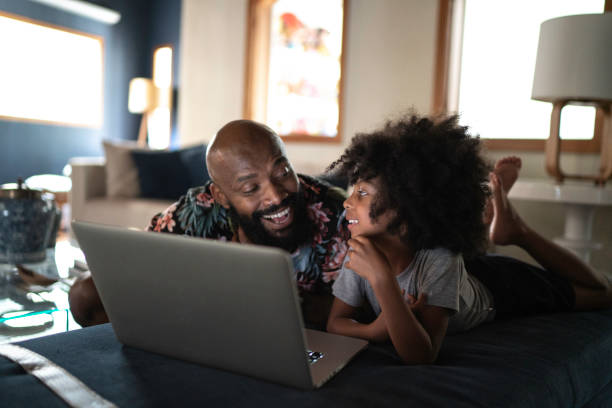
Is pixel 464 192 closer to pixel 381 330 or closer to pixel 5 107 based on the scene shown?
pixel 381 330

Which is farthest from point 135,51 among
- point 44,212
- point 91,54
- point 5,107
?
point 44,212

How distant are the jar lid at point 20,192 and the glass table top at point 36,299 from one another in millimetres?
201

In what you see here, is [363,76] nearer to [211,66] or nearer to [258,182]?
[211,66]

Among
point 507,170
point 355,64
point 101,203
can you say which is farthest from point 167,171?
point 507,170

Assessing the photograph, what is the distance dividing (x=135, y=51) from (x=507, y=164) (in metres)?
5.88

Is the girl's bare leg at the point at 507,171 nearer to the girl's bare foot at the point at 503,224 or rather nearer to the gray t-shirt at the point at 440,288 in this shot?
the girl's bare foot at the point at 503,224

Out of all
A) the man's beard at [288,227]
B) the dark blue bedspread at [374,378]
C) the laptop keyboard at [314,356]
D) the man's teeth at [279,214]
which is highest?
the man's teeth at [279,214]

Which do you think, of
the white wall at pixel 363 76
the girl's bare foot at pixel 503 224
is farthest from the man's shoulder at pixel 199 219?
the white wall at pixel 363 76

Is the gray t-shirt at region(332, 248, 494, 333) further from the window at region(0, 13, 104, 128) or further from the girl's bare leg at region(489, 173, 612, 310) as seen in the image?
the window at region(0, 13, 104, 128)

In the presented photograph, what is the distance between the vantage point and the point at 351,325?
3.24ft

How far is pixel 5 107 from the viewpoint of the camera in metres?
5.37

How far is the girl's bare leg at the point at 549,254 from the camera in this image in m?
1.30

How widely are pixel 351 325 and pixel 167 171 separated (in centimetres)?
281

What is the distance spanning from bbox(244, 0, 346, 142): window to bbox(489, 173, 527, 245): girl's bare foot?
2314 millimetres
